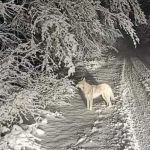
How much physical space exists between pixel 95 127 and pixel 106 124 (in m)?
0.34

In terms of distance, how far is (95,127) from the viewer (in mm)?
9055

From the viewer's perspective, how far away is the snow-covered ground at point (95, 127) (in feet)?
26.9

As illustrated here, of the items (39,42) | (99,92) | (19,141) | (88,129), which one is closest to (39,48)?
(39,42)

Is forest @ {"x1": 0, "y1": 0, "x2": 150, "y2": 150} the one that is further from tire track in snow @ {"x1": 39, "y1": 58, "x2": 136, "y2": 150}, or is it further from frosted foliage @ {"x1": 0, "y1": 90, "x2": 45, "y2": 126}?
tire track in snow @ {"x1": 39, "y1": 58, "x2": 136, "y2": 150}

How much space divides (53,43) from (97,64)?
6.28 metres

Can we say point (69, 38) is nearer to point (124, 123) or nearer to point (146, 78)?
point (124, 123)

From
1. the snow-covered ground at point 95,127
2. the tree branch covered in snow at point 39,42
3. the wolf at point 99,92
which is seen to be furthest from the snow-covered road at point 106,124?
the tree branch covered in snow at point 39,42

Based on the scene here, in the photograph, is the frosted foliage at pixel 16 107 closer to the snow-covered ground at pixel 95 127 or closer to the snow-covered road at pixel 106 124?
the snow-covered ground at pixel 95 127

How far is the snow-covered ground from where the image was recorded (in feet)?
26.9

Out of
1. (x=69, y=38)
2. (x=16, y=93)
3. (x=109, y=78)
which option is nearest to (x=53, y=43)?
(x=69, y=38)

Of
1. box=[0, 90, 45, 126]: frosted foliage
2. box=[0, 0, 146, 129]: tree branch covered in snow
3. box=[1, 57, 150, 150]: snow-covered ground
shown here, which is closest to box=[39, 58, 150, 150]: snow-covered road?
box=[1, 57, 150, 150]: snow-covered ground

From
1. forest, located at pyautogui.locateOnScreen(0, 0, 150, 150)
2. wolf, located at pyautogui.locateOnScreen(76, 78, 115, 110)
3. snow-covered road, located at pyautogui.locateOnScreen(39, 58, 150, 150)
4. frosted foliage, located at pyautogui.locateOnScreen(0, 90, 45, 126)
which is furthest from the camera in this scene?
wolf, located at pyautogui.locateOnScreen(76, 78, 115, 110)

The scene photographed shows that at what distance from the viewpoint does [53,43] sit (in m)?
11.4

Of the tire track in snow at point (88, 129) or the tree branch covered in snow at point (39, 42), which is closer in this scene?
the tire track in snow at point (88, 129)
